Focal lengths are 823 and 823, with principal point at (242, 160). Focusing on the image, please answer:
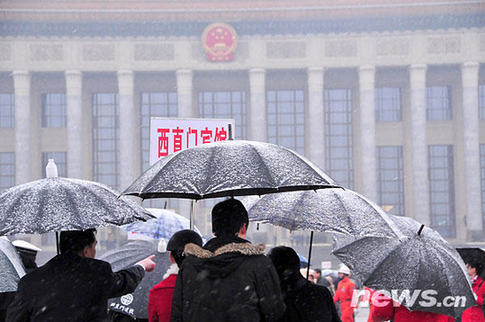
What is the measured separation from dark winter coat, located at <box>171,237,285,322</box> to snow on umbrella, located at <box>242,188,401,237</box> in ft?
3.30

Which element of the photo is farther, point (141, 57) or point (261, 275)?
point (141, 57)

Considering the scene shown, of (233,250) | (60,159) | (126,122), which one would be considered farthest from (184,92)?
(233,250)

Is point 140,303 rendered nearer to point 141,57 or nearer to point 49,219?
point 49,219

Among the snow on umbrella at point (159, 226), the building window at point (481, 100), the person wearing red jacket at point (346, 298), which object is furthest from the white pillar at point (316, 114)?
the snow on umbrella at point (159, 226)

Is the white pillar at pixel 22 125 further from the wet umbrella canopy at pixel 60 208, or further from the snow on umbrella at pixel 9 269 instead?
the wet umbrella canopy at pixel 60 208

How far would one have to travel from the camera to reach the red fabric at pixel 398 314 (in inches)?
188

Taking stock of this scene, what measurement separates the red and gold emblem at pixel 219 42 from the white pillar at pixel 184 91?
1.38 metres

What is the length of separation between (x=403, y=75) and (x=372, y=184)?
19.3 feet

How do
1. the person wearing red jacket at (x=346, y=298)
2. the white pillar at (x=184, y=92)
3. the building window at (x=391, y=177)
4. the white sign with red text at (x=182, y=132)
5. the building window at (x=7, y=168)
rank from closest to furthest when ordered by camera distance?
1. the white sign with red text at (x=182, y=132)
2. the person wearing red jacket at (x=346, y=298)
3. the white pillar at (x=184, y=92)
4. the building window at (x=7, y=168)
5. the building window at (x=391, y=177)

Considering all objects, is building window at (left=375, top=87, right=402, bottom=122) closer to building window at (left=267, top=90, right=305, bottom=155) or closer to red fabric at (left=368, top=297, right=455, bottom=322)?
building window at (left=267, top=90, right=305, bottom=155)

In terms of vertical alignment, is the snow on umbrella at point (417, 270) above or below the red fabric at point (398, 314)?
above

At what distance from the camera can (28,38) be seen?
38688mm

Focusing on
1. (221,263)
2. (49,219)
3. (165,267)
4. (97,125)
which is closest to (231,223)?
(221,263)

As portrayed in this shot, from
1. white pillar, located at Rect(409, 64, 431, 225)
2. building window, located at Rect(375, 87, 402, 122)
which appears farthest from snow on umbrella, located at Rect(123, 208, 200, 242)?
building window, located at Rect(375, 87, 402, 122)
